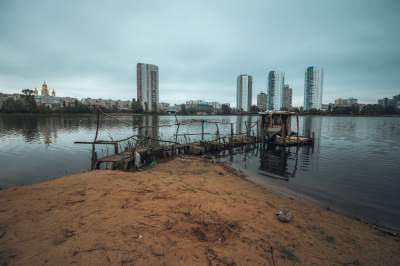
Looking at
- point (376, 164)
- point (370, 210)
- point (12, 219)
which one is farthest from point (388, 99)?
point (12, 219)

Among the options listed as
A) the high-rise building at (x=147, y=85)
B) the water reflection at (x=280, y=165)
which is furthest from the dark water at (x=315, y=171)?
the high-rise building at (x=147, y=85)

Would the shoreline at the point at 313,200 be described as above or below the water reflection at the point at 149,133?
below

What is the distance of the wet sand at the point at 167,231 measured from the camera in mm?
4059

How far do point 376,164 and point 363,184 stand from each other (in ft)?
24.0

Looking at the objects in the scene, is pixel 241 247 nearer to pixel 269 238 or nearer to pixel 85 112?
pixel 269 238

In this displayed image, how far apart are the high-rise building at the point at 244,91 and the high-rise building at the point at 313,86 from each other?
154 ft

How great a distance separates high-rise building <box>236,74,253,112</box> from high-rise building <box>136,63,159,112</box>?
75.9 metres

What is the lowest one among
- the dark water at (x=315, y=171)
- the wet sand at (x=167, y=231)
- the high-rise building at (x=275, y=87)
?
the dark water at (x=315, y=171)

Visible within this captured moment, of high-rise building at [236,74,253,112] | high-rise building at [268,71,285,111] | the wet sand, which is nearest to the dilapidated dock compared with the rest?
the wet sand

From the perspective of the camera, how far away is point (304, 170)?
15.5 m

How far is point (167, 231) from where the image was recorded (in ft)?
16.1

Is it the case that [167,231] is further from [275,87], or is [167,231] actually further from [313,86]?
Answer: [313,86]

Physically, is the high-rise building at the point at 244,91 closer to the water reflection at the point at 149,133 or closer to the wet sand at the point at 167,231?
the water reflection at the point at 149,133

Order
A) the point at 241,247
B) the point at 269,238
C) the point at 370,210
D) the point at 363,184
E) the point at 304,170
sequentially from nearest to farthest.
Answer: the point at 241,247 → the point at 269,238 → the point at 370,210 → the point at 363,184 → the point at 304,170
